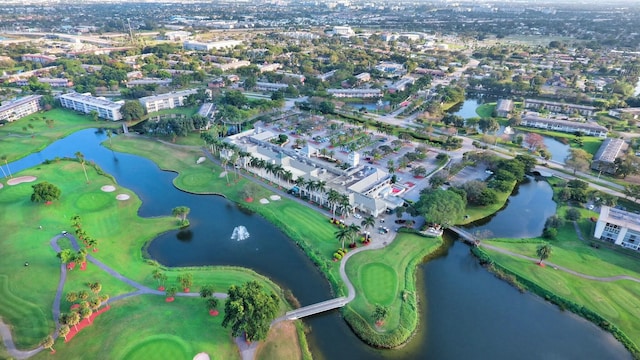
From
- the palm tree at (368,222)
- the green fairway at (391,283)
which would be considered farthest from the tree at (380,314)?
the palm tree at (368,222)

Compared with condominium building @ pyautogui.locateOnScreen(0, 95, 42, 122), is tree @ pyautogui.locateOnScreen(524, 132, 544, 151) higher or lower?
lower

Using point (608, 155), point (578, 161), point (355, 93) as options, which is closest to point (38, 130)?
point (355, 93)

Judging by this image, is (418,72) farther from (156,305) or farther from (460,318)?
(156,305)

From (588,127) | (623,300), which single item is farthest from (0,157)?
(588,127)

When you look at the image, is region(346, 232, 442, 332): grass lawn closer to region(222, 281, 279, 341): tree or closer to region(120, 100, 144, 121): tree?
region(222, 281, 279, 341): tree

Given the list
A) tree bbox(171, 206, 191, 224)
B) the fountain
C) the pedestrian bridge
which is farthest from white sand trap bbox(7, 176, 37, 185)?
the pedestrian bridge

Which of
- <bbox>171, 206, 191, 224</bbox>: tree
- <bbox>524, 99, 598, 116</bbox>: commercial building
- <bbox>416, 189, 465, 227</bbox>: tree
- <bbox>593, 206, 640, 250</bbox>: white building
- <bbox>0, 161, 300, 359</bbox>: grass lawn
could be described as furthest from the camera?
<bbox>524, 99, 598, 116</bbox>: commercial building
